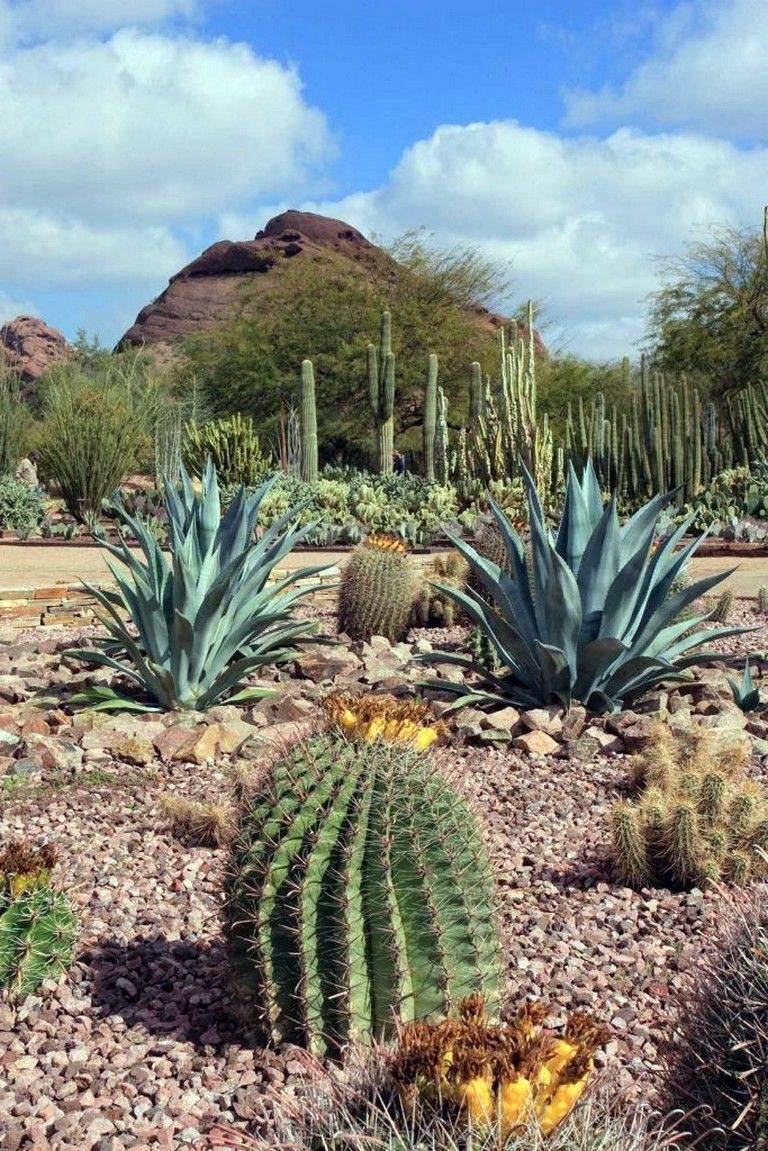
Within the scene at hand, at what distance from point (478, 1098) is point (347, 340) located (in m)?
38.5

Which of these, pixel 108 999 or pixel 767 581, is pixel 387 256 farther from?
pixel 108 999

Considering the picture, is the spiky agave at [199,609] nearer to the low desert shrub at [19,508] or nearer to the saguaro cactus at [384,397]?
the low desert shrub at [19,508]

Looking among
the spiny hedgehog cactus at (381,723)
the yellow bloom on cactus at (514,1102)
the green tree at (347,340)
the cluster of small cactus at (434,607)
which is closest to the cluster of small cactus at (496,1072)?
the yellow bloom on cactus at (514,1102)

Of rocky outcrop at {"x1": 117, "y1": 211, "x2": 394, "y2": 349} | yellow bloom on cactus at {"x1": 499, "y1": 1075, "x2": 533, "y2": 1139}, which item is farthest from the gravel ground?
rocky outcrop at {"x1": 117, "y1": 211, "x2": 394, "y2": 349}

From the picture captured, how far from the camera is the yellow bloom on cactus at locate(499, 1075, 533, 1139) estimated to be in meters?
1.88

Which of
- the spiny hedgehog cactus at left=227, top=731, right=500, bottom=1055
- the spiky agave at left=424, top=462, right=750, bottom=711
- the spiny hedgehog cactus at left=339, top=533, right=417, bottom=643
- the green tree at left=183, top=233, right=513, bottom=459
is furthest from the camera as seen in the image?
the green tree at left=183, top=233, right=513, bottom=459

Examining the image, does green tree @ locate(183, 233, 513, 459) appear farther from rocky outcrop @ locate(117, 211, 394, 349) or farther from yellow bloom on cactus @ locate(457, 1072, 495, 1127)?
yellow bloom on cactus @ locate(457, 1072, 495, 1127)

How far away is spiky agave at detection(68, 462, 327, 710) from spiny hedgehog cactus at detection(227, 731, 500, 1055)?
3418mm

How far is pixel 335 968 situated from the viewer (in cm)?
283

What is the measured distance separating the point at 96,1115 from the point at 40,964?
70 cm

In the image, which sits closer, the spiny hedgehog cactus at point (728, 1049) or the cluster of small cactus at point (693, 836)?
the spiny hedgehog cactus at point (728, 1049)

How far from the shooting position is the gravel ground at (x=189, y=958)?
9.52 feet

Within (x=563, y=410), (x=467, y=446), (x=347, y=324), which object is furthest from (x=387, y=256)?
(x=467, y=446)

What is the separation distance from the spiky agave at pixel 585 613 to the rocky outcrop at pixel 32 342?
6787 centimetres
